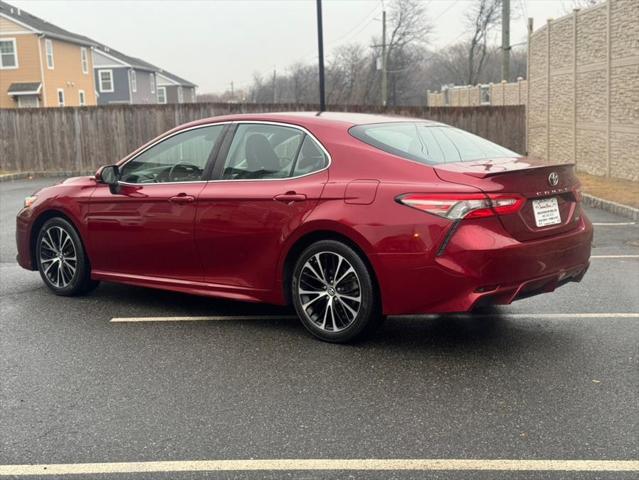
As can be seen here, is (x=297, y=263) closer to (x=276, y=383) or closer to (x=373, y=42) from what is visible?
(x=276, y=383)

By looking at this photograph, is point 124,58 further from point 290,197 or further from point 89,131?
point 290,197

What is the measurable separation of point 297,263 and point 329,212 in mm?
490

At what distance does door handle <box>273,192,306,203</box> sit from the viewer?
516 cm

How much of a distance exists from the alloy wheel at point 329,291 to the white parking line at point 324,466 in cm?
170

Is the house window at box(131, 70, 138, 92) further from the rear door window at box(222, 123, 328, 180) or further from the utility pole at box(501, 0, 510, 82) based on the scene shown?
the rear door window at box(222, 123, 328, 180)

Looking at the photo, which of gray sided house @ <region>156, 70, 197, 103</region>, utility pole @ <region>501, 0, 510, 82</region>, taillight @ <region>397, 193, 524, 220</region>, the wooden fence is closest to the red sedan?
taillight @ <region>397, 193, 524, 220</region>

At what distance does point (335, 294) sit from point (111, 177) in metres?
2.45

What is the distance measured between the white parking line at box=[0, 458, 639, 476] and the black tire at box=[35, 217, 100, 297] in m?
3.37

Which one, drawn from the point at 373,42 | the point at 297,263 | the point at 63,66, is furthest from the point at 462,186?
the point at 373,42

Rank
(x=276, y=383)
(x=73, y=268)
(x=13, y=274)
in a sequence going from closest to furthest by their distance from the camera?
(x=276, y=383), (x=73, y=268), (x=13, y=274)

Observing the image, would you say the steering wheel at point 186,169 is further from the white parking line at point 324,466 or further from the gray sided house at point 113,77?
the gray sided house at point 113,77

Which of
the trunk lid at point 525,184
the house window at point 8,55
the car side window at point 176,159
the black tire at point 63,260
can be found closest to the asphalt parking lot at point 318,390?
the black tire at point 63,260

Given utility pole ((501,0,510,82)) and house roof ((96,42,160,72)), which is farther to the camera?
house roof ((96,42,160,72))

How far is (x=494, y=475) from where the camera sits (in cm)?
323
